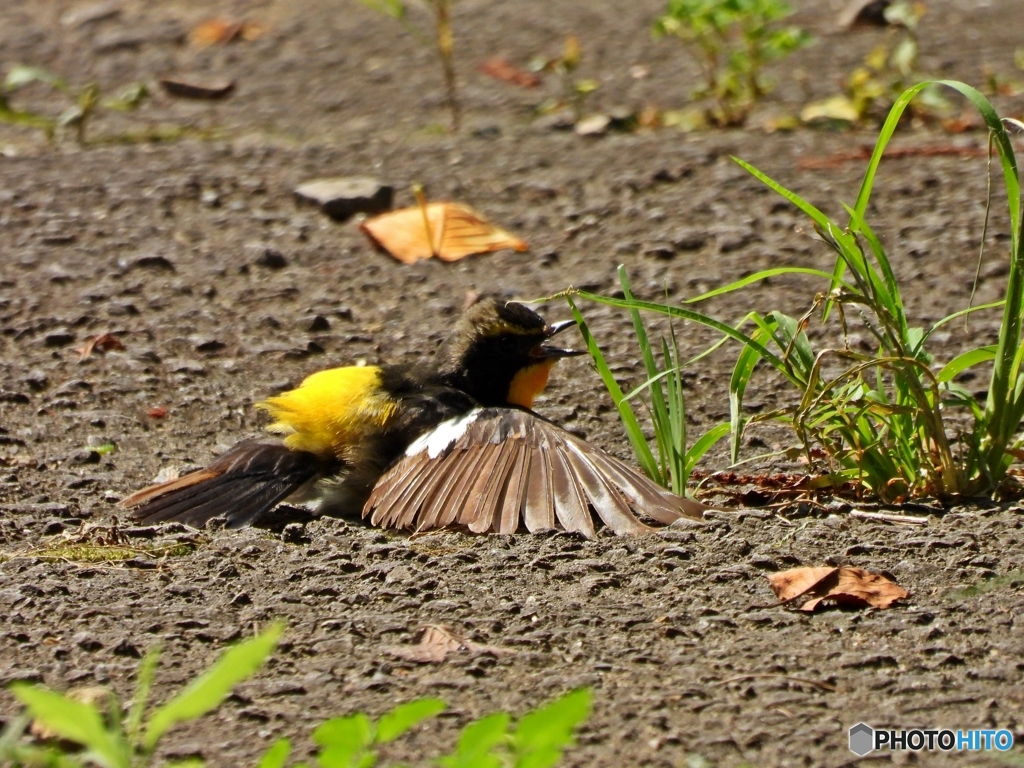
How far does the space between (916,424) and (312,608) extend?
1728mm

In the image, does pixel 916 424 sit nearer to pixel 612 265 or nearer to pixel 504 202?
pixel 612 265

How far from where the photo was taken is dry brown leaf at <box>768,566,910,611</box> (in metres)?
3.47

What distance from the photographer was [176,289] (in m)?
6.52

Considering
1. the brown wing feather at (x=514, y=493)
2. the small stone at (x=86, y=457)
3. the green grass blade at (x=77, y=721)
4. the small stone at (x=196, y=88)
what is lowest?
the small stone at (x=86, y=457)

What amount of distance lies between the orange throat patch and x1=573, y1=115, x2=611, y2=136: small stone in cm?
290

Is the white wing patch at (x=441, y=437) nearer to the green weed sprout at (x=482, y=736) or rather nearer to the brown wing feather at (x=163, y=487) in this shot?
the brown wing feather at (x=163, y=487)

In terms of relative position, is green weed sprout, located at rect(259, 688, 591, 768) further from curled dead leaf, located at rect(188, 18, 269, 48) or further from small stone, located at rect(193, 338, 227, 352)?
curled dead leaf, located at rect(188, 18, 269, 48)

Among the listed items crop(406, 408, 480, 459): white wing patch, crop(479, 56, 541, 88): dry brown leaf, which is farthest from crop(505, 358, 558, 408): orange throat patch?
crop(479, 56, 541, 88): dry brown leaf

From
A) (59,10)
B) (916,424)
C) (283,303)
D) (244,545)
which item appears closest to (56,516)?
(244,545)

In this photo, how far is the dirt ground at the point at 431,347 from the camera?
3094 mm

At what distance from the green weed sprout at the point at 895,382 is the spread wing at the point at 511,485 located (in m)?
0.23

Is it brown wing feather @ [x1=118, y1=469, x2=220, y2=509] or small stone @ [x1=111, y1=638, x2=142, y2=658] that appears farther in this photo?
brown wing feather @ [x1=118, y1=469, x2=220, y2=509]

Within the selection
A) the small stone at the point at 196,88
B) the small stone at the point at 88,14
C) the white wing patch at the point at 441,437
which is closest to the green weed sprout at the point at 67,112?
the small stone at the point at 196,88

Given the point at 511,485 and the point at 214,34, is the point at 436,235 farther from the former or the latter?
the point at 214,34
